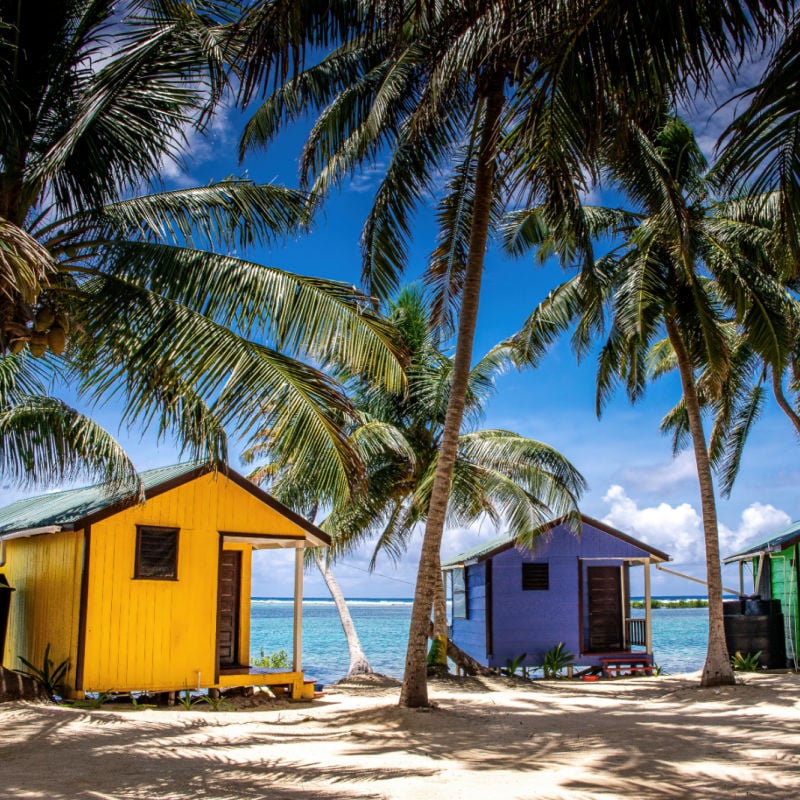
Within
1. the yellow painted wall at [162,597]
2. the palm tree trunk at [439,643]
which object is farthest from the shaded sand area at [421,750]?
the palm tree trunk at [439,643]

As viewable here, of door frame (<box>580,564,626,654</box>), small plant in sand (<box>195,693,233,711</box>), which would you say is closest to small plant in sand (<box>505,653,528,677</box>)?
door frame (<box>580,564,626,654</box>)

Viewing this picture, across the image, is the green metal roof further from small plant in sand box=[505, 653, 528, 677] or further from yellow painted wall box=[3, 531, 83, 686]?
yellow painted wall box=[3, 531, 83, 686]

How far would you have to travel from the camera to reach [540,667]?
21859mm

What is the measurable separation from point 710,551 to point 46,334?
11298 mm

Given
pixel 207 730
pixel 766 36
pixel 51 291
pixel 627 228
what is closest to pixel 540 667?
pixel 627 228

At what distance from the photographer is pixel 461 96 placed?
1223cm

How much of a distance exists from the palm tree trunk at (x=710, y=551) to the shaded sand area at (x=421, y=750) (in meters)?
0.57

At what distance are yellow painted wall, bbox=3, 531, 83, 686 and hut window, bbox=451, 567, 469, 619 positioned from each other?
12146 millimetres

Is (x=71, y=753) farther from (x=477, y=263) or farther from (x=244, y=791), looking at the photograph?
(x=477, y=263)

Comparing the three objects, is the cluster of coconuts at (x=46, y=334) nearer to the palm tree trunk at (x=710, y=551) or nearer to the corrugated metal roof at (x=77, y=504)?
the corrugated metal roof at (x=77, y=504)

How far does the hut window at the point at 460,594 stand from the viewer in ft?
80.0

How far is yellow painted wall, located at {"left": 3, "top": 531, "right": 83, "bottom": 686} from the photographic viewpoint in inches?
535

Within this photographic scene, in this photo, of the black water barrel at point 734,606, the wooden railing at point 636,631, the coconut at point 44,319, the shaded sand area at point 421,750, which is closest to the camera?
the shaded sand area at point 421,750

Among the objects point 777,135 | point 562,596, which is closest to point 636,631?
point 562,596
